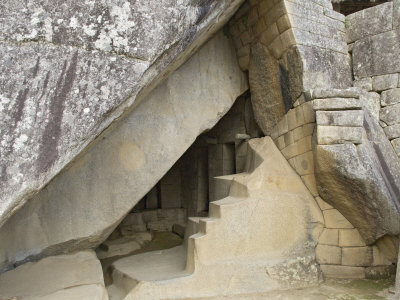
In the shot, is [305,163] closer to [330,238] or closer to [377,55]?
[330,238]

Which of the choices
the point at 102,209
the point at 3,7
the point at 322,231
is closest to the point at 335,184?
the point at 322,231

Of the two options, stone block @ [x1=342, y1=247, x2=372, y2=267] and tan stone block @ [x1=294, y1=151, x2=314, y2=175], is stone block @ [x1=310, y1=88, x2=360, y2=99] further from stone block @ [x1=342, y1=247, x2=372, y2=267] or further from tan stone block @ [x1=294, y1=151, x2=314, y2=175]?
stone block @ [x1=342, y1=247, x2=372, y2=267]

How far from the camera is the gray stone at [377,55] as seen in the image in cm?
446

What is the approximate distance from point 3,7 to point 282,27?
2.72m

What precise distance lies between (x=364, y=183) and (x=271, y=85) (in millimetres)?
1519

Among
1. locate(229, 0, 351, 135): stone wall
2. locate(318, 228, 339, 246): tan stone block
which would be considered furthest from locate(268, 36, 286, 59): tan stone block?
locate(318, 228, 339, 246): tan stone block

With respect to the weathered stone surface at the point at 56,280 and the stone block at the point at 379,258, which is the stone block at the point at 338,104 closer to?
the stone block at the point at 379,258

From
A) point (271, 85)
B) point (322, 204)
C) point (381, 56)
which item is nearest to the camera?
point (322, 204)

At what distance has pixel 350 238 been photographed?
13.0ft

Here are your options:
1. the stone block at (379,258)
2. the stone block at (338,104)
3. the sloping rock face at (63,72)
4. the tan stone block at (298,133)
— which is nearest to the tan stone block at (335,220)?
the stone block at (379,258)

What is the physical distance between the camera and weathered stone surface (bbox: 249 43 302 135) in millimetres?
4062

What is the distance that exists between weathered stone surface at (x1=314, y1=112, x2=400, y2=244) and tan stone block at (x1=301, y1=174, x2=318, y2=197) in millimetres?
74

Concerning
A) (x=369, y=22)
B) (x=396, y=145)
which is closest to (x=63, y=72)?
(x=396, y=145)

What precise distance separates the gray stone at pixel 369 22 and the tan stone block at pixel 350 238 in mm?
2333
